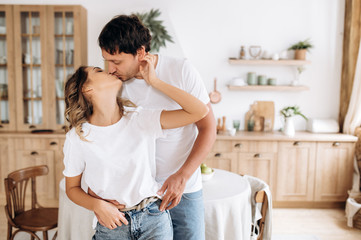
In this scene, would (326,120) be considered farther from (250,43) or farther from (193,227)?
(193,227)

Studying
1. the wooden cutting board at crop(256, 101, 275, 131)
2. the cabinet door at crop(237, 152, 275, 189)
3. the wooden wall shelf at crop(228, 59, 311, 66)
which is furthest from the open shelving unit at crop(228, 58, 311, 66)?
the cabinet door at crop(237, 152, 275, 189)

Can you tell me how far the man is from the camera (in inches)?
49.0

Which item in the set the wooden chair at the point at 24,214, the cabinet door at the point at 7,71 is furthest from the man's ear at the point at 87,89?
the cabinet door at the point at 7,71

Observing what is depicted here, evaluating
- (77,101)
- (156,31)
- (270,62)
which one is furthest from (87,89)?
(270,62)

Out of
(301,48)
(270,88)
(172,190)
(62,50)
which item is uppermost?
(301,48)

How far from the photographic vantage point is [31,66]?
3846mm

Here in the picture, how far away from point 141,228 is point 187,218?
0.22 m

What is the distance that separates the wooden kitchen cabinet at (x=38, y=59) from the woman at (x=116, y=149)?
2.77m

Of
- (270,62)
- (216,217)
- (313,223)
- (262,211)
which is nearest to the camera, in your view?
(216,217)

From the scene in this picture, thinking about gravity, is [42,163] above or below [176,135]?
below

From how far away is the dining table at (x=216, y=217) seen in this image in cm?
195

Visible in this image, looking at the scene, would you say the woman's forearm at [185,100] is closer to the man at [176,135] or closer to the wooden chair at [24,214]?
the man at [176,135]

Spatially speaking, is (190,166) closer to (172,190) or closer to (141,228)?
(172,190)

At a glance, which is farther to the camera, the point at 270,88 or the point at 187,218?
the point at 270,88
